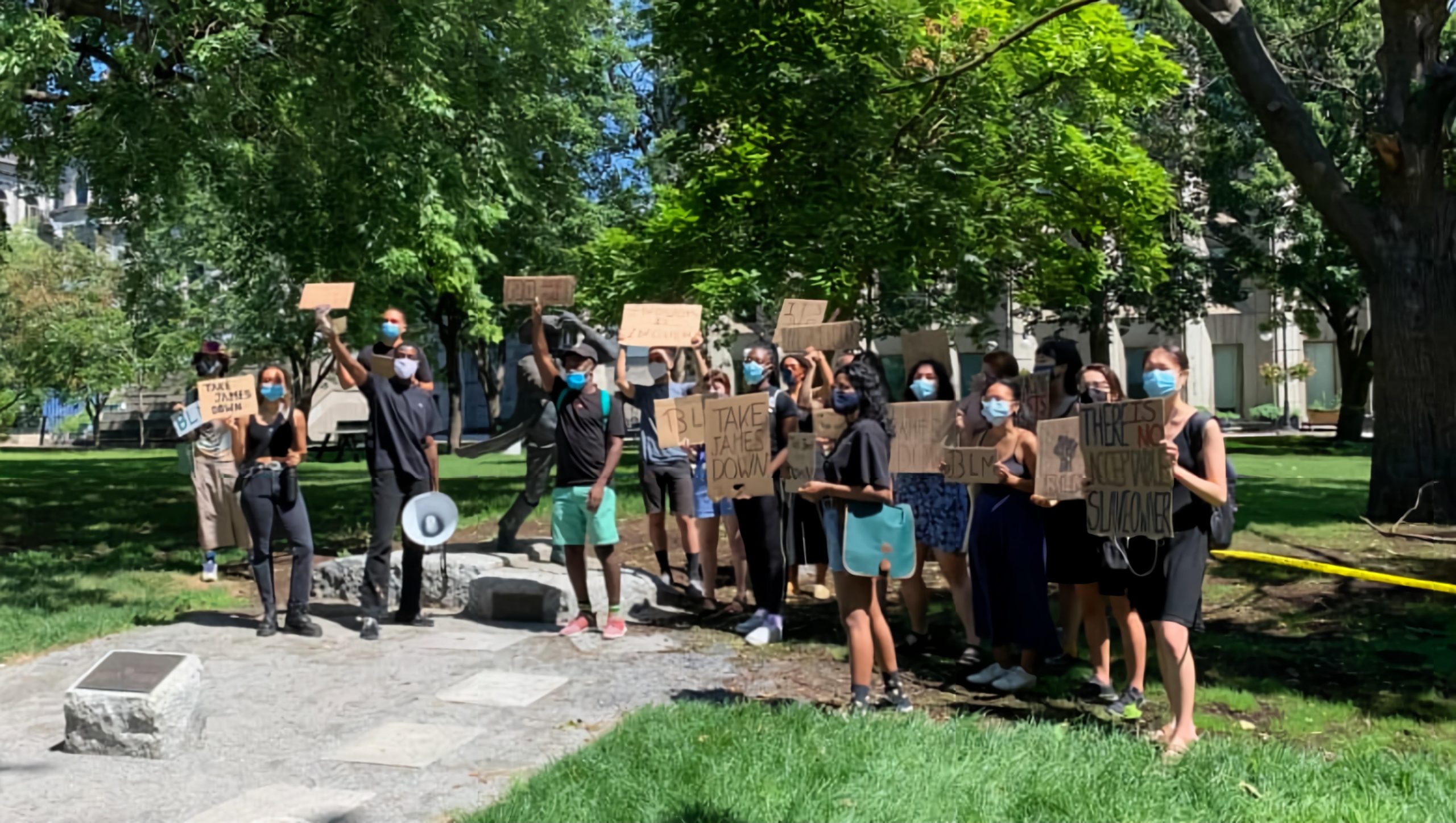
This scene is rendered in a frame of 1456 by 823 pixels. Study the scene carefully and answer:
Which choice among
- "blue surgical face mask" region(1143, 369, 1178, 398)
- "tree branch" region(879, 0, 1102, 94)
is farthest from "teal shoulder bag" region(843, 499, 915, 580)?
"tree branch" region(879, 0, 1102, 94)

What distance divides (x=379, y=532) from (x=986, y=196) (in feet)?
29.5

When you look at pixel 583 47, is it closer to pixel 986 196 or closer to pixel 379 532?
pixel 986 196

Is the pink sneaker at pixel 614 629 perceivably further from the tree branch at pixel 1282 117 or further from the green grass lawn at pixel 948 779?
the tree branch at pixel 1282 117

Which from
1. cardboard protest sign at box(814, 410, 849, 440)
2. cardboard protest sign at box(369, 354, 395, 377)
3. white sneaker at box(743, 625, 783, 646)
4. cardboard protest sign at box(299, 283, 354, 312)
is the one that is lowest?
white sneaker at box(743, 625, 783, 646)

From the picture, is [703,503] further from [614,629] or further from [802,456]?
[802,456]

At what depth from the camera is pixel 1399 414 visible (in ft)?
41.3

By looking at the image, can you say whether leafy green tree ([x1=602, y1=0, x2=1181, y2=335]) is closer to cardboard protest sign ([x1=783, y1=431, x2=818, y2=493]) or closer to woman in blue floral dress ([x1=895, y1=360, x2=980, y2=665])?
woman in blue floral dress ([x1=895, y1=360, x2=980, y2=665])

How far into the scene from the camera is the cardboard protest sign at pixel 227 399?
7.98 m

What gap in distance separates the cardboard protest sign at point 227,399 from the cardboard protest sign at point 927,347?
4.28m

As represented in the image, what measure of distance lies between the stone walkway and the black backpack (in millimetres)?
2762

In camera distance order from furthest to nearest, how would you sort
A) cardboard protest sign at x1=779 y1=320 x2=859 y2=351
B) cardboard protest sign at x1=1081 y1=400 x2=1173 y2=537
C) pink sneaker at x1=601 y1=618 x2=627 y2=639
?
1. pink sneaker at x1=601 y1=618 x2=627 y2=639
2. cardboard protest sign at x1=779 y1=320 x2=859 y2=351
3. cardboard protest sign at x1=1081 y1=400 x2=1173 y2=537

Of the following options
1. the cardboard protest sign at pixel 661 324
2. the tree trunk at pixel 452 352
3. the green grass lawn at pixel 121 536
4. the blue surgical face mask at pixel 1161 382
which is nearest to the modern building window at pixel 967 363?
the tree trunk at pixel 452 352

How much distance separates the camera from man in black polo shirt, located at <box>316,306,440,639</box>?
26.2ft

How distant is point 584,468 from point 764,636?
158 cm
